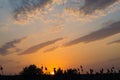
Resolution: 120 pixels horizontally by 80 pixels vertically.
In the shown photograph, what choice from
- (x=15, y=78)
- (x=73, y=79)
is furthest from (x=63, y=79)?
(x=15, y=78)

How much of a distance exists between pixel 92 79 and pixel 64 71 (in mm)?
30511

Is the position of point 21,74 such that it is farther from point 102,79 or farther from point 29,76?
point 102,79

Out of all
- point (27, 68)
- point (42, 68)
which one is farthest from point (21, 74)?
point (42, 68)

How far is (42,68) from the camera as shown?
184 metres

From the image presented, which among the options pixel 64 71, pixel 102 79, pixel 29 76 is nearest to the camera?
pixel 29 76

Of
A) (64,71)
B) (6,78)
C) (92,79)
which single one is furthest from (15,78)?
(92,79)

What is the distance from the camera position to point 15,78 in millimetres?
184125

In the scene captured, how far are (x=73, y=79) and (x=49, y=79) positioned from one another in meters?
18.4

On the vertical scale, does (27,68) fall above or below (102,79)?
above

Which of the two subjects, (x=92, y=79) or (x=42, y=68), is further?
(x=92, y=79)

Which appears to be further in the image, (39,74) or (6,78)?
(6,78)

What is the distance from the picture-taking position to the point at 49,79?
589ft

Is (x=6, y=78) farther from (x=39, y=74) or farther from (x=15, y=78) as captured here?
(x=39, y=74)

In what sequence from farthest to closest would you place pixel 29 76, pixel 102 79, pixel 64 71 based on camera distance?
pixel 102 79 < pixel 64 71 < pixel 29 76
